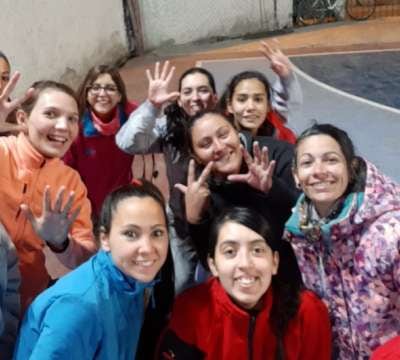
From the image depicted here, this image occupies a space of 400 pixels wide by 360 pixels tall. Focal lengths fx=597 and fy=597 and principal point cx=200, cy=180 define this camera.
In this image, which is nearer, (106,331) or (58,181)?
(106,331)

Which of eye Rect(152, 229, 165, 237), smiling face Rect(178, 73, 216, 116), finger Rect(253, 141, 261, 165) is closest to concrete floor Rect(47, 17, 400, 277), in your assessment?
smiling face Rect(178, 73, 216, 116)

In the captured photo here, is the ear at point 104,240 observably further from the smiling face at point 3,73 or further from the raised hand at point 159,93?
the smiling face at point 3,73

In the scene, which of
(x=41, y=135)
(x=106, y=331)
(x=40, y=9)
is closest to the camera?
(x=106, y=331)

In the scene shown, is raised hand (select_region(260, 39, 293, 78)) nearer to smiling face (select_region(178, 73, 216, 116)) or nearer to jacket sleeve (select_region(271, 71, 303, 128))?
jacket sleeve (select_region(271, 71, 303, 128))

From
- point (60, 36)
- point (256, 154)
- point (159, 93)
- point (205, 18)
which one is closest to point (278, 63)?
point (159, 93)

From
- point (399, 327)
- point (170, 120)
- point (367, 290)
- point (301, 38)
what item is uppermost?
point (301, 38)

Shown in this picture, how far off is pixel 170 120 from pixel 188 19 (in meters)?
9.93

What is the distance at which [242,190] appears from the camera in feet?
8.45

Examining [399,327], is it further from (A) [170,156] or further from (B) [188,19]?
(B) [188,19]

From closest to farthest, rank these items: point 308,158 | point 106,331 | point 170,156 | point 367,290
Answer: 1. point 106,331
2. point 367,290
3. point 308,158
4. point 170,156

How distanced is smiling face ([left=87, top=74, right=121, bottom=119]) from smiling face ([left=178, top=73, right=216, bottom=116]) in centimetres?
46

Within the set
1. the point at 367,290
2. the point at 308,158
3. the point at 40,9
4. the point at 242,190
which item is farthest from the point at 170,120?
the point at 40,9

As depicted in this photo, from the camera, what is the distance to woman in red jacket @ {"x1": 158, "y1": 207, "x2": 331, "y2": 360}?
2.12 meters

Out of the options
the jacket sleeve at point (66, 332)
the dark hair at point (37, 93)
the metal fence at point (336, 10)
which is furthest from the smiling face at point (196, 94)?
the metal fence at point (336, 10)
